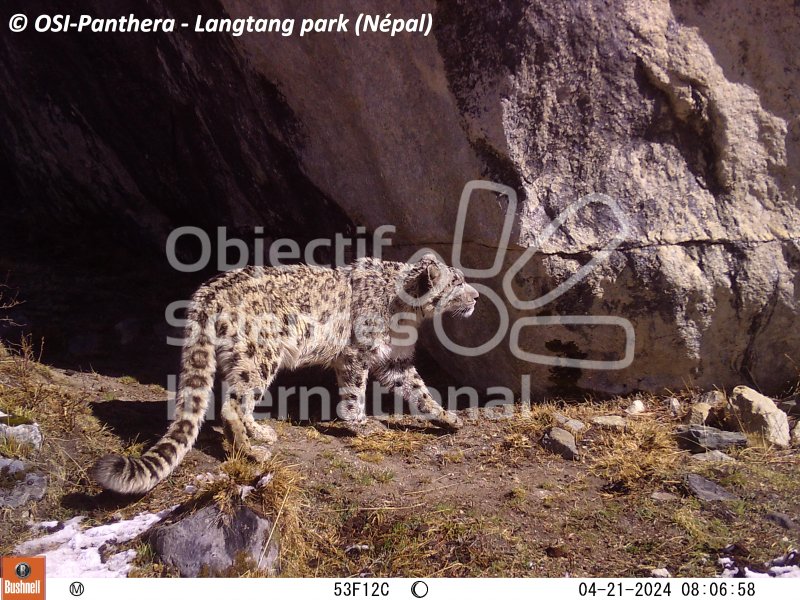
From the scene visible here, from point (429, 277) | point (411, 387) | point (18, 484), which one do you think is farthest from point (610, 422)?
point (18, 484)

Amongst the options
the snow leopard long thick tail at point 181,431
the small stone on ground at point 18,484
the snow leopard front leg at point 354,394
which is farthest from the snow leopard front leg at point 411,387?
the small stone on ground at point 18,484

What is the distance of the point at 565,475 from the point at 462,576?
1621mm

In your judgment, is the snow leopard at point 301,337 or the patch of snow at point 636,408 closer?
the snow leopard at point 301,337

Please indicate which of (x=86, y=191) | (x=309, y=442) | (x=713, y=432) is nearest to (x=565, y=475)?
(x=713, y=432)

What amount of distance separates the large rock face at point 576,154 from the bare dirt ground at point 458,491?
3.31 feet

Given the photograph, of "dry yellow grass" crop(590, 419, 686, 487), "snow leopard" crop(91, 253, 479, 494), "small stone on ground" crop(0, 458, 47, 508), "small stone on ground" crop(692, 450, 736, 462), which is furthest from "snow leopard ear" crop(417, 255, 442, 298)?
"small stone on ground" crop(0, 458, 47, 508)

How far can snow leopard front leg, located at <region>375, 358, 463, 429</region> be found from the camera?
297 inches

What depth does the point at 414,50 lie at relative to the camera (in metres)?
7.04

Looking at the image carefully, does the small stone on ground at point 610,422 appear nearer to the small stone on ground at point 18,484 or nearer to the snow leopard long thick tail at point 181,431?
the snow leopard long thick tail at point 181,431

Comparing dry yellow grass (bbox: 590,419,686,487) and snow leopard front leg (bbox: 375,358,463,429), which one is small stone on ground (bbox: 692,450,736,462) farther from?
snow leopard front leg (bbox: 375,358,463,429)

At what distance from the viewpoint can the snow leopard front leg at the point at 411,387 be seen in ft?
24.7

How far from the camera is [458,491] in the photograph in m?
6.18

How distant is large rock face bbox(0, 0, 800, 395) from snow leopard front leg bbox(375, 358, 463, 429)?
71 cm

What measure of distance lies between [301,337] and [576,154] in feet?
9.73
